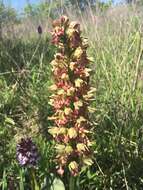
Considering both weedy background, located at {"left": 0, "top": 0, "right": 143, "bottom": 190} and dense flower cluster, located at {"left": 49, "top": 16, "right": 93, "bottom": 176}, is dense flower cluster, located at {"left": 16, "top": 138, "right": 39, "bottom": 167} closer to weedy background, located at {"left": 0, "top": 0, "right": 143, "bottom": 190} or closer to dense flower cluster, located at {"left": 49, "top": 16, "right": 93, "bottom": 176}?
dense flower cluster, located at {"left": 49, "top": 16, "right": 93, "bottom": 176}

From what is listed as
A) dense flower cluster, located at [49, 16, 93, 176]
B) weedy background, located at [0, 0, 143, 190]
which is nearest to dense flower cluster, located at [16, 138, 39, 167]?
dense flower cluster, located at [49, 16, 93, 176]

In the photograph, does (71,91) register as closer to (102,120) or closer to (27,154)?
(27,154)

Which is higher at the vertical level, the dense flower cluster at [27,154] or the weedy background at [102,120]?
the dense flower cluster at [27,154]

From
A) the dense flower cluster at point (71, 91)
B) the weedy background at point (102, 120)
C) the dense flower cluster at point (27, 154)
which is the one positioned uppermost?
the dense flower cluster at point (71, 91)

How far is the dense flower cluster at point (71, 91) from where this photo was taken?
5.97 feet

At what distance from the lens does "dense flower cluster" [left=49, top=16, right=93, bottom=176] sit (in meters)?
1.82

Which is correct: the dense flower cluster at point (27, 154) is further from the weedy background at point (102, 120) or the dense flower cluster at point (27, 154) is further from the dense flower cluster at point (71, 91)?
the weedy background at point (102, 120)

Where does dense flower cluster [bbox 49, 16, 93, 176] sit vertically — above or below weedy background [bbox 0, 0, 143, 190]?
above

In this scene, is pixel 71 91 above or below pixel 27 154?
above

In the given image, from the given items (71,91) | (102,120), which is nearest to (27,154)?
(71,91)

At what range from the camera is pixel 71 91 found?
6.05ft

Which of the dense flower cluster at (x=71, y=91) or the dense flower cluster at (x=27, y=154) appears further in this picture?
the dense flower cluster at (x=27, y=154)

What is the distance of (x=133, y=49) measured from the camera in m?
3.95

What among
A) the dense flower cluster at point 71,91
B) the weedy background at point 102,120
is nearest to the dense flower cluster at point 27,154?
the dense flower cluster at point 71,91
